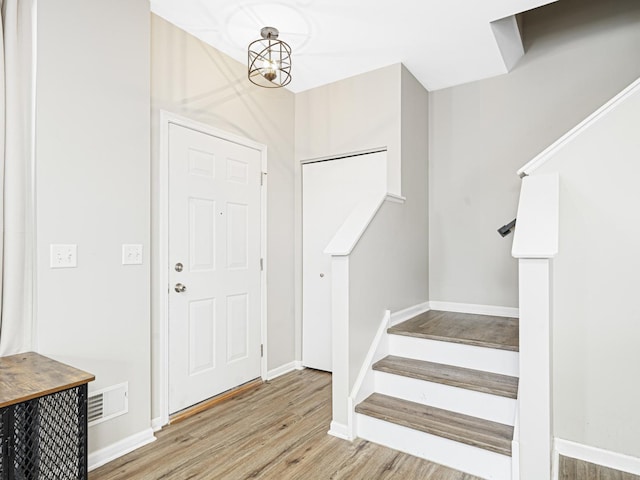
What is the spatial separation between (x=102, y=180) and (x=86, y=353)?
37.0 inches

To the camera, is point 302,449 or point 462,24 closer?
point 302,449

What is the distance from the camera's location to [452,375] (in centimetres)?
236

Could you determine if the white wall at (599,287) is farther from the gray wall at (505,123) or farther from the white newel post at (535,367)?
the gray wall at (505,123)

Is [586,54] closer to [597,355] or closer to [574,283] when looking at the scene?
[574,283]

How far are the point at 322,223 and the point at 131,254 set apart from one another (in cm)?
176

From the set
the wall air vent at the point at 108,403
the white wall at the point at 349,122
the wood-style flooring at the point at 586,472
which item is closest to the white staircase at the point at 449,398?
the wood-style flooring at the point at 586,472

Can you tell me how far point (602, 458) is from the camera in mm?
2086

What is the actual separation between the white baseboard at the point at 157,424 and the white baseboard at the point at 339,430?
1.08 meters

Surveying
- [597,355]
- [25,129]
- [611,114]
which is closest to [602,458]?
[597,355]

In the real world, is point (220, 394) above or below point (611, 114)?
below

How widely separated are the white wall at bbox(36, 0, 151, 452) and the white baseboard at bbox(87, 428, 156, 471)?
0.13ft

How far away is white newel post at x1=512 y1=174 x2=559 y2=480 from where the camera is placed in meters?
1.69

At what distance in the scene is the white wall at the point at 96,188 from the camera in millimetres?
1882

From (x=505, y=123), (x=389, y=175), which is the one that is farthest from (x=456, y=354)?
(x=505, y=123)
